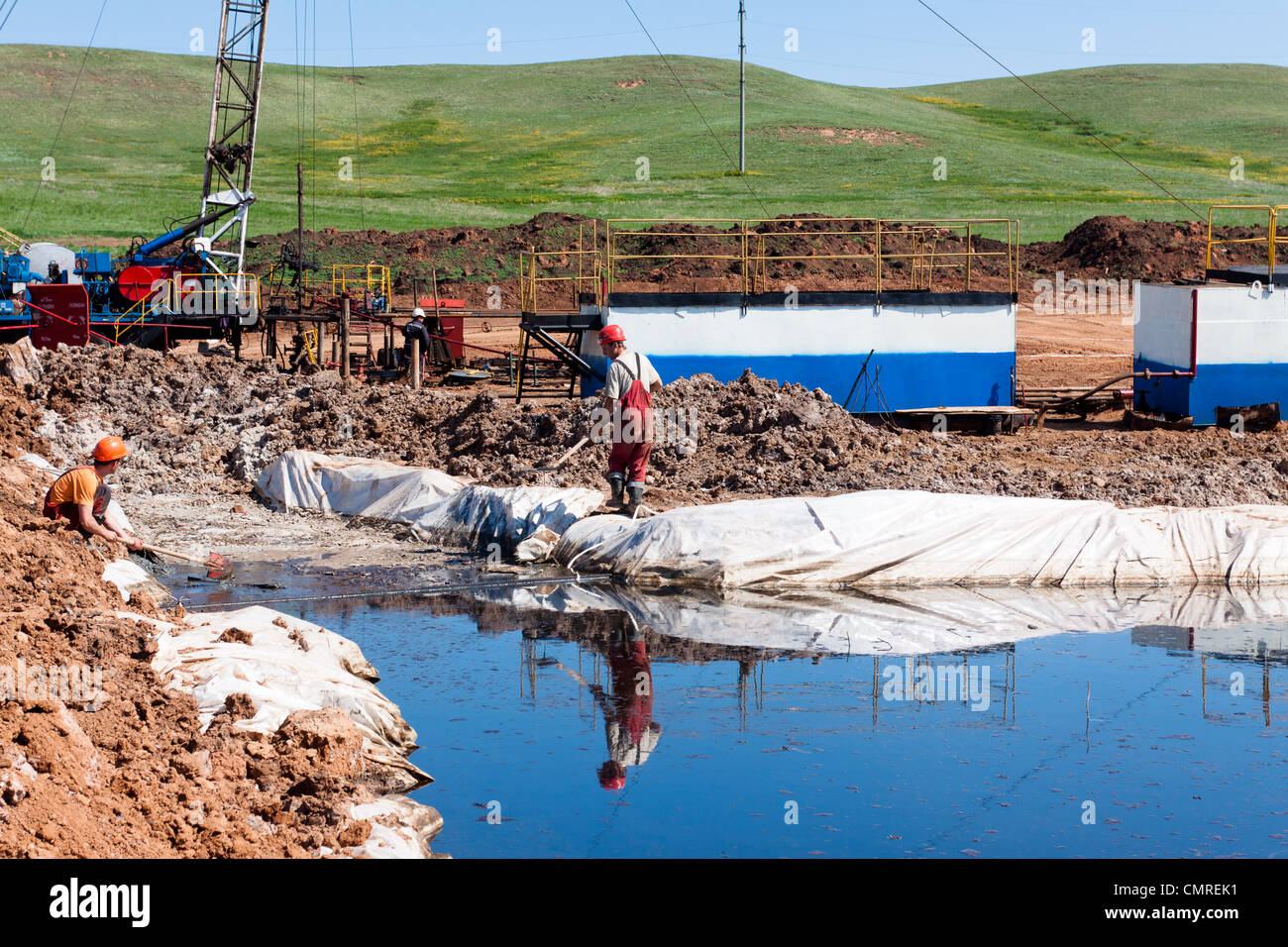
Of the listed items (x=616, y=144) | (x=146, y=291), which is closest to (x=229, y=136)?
(x=146, y=291)

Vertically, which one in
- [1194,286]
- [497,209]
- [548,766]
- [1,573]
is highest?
[497,209]

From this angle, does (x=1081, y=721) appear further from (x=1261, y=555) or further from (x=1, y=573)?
(x=1, y=573)

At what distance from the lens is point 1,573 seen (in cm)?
882

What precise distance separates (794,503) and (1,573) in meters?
6.32

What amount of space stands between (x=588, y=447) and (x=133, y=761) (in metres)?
9.11

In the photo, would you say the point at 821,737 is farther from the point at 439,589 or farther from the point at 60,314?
the point at 60,314

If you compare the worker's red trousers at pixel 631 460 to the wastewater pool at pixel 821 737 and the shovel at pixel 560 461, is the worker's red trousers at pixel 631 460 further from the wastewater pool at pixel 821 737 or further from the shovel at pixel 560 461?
the wastewater pool at pixel 821 737

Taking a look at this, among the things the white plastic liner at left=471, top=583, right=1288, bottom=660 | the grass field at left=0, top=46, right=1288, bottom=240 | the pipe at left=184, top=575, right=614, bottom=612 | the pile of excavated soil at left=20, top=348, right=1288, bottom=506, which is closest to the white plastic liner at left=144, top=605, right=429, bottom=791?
the pipe at left=184, top=575, right=614, bottom=612

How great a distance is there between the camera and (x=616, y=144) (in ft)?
246

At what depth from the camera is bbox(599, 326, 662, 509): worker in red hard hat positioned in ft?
41.2

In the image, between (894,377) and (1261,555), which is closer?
(1261,555)

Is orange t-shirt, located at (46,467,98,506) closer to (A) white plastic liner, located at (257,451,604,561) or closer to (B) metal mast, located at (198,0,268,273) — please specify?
(A) white plastic liner, located at (257,451,604,561)

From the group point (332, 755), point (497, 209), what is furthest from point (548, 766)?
point (497, 209)
